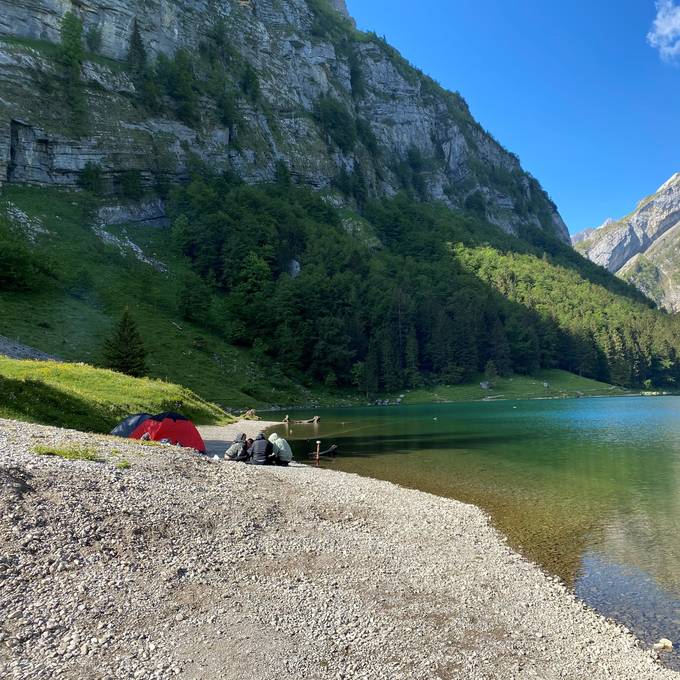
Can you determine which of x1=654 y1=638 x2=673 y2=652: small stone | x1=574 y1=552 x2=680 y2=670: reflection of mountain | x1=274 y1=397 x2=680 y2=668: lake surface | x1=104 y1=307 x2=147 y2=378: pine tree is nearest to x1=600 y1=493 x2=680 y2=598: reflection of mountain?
x1=274 y1=397 x2=680 y2=668: lake surface

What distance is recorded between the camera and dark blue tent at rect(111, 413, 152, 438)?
95.9 feet

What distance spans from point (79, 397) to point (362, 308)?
374ft

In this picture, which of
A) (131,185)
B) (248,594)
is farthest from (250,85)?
(248,594)

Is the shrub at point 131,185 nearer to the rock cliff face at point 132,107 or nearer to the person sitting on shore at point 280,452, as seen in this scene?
the rock cliff face at point 132,107

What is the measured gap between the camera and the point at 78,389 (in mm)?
37094

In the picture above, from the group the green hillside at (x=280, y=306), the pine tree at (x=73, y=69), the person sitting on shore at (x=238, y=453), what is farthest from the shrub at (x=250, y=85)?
the person sitting on shore at (x=238, y=453)

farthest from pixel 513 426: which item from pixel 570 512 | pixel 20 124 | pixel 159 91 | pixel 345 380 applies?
pixel 159 91

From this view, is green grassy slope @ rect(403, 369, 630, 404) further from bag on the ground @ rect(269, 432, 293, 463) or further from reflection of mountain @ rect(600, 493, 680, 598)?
reflection of mountain @ rect(600, 493, 680, 598)

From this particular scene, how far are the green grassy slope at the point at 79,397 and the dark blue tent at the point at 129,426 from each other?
7.30 ft

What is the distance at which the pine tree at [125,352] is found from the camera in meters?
59.7

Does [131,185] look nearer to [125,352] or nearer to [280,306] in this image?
[280,306]

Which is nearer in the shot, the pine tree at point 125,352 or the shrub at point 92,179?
the pine tree at point 125,352

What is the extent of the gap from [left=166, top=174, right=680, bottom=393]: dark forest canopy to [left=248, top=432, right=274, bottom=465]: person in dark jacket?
261 ft

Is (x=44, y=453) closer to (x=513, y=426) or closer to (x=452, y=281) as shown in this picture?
(x=513, y=426)
